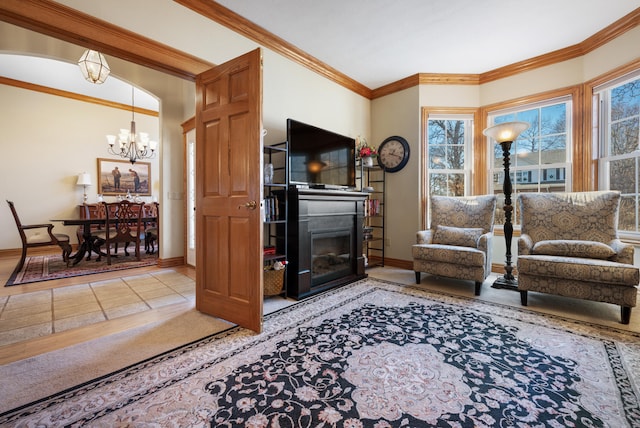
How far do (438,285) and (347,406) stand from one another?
2.41m

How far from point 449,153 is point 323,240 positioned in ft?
8.32

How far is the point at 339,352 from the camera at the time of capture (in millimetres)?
1807

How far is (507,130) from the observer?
10.6 feet

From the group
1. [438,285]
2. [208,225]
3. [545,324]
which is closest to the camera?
[545,324]

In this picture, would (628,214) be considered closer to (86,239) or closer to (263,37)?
(263,37)

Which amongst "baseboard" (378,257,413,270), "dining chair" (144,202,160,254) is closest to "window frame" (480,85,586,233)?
"baseboard" (378,257,413,270)

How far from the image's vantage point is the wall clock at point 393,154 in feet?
14.1

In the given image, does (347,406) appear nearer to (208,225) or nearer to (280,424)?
(280,424)

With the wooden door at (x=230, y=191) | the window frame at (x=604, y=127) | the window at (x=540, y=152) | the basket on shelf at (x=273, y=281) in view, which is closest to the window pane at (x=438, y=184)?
the window at (x=540, y=152)

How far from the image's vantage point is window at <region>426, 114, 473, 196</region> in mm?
4223

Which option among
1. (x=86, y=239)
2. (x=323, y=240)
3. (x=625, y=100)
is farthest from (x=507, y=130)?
(x=86, y=239)

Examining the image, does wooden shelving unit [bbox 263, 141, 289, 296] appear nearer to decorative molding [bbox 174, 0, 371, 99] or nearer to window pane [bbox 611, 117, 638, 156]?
Answer: decorative molding [bbox 174, 0, 371, 99]

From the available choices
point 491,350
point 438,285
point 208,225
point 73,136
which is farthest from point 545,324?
point 73,136

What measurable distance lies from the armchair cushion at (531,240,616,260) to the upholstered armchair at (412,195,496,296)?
1.64ft
